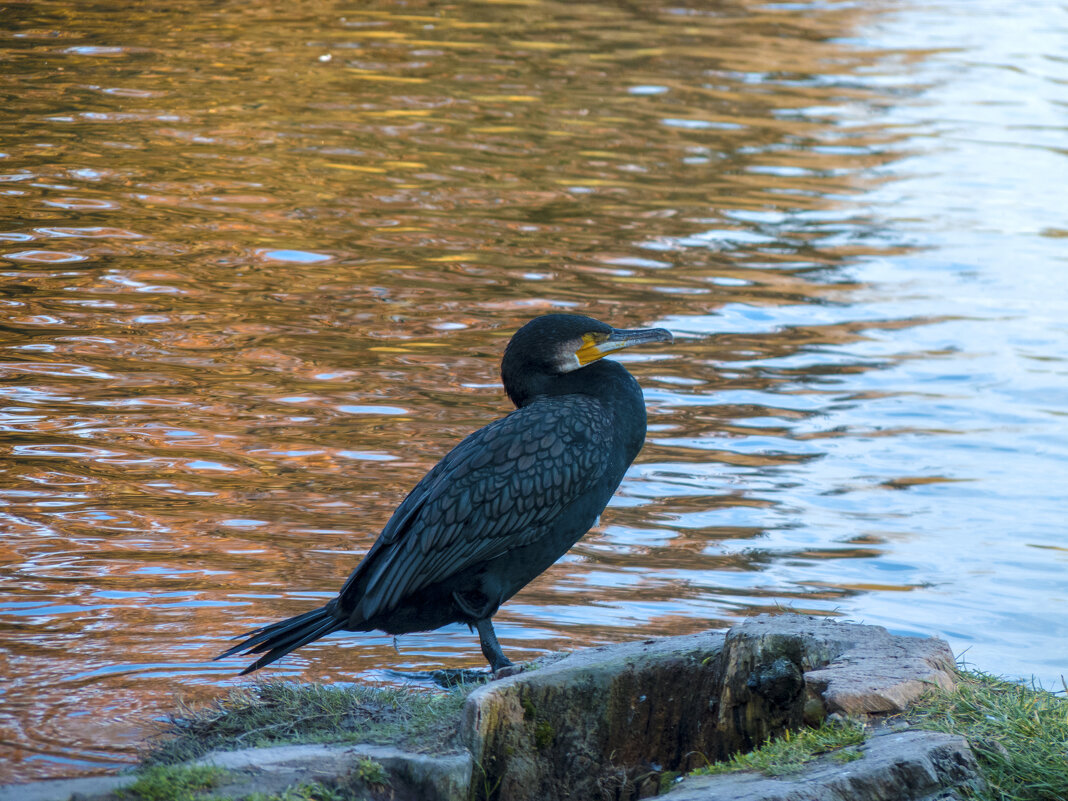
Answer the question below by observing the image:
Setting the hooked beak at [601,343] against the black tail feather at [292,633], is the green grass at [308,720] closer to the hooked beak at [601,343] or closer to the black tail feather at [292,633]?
the black tail feather at [292,633]

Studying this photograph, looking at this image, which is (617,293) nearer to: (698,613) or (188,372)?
(188,372)

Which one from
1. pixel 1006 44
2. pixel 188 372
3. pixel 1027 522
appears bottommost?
pixel 1027 522

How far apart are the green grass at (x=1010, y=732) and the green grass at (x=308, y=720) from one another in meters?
1.39

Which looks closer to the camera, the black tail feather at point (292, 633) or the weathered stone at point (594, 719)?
the weathered stone at point (594, 719)

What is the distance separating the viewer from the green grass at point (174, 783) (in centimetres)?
340

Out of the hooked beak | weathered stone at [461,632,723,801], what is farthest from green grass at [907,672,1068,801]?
the hooked beak

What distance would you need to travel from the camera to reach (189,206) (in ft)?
35.3

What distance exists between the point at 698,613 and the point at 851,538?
4.44 ft

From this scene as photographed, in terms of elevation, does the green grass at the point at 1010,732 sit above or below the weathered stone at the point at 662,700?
above

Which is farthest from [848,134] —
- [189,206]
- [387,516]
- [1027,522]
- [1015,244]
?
[387,516]

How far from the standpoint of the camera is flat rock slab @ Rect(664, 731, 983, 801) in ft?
10.8

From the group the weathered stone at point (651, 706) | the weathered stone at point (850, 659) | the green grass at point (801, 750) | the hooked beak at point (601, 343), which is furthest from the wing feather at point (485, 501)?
the green grass at point (801, 750)

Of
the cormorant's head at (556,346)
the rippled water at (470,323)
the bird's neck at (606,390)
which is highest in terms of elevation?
the cormorant's head at (556,346)

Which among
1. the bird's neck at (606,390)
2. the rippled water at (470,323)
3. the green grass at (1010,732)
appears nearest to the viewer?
the green grass at (1010,732)
